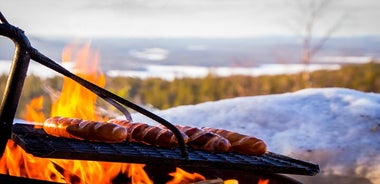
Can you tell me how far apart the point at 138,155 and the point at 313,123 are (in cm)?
198

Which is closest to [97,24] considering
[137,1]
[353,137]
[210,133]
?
[137,1]

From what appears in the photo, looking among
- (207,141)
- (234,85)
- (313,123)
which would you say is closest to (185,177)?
(207,141)

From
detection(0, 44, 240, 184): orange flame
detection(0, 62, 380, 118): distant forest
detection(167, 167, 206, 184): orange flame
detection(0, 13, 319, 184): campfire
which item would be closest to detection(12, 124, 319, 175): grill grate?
detection(0, 13, 319, 184): campfire

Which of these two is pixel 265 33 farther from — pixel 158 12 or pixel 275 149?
pixel 275 149

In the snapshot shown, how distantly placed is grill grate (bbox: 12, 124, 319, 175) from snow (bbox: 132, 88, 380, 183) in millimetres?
1235

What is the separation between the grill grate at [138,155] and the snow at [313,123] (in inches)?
48.6

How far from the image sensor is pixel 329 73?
6.74 meters

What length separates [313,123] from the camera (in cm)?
366

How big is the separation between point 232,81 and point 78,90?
13.5ft

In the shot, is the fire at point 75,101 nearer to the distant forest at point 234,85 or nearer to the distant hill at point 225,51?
the distant hill at point 225,51

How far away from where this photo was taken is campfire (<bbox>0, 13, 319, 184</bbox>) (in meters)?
1.92

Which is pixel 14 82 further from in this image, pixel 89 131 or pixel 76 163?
pixel 76 163

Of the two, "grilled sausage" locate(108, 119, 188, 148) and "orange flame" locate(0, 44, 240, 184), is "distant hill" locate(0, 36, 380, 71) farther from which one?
"grilled sausage" locate(108, 119, 188, 148)

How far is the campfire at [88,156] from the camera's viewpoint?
1921 mm
